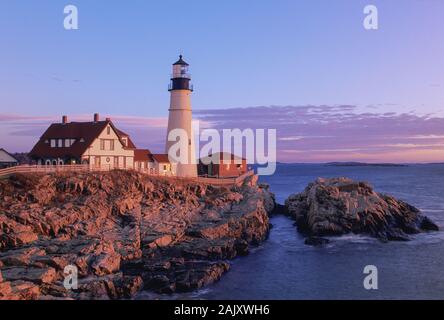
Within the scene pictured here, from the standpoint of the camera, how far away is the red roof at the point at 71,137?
43.5 metres

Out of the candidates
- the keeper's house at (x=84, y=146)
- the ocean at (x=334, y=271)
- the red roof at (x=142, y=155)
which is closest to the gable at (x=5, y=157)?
the keeper's house at (x=84, y=146)

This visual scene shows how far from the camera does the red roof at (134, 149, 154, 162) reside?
48938 millimetres

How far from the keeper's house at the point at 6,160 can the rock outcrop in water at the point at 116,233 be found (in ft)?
31.8

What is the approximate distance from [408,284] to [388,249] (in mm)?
8526

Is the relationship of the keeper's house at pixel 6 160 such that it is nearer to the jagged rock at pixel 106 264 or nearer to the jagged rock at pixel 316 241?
the jagged rock at pixel 106 264

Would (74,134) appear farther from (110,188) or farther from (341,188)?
(341,188)

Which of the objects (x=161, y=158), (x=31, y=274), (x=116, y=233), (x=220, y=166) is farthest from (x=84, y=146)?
(x=31, y=274)

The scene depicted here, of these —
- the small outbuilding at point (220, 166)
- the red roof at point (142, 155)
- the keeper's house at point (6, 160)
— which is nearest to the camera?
the keeper's house at point (6, 160)

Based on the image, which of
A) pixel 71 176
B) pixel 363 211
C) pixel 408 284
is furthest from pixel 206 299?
pixel 363 211

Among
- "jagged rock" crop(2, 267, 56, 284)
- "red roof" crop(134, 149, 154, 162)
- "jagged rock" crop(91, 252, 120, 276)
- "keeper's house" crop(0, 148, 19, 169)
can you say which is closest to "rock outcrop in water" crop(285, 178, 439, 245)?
"red roof" crop(134, 149, 154, 162)

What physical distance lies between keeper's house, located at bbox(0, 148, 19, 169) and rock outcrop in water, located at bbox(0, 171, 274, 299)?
381 inches

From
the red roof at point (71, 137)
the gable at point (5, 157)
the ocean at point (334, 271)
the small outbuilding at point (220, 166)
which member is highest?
the red roof at point (71, 137)

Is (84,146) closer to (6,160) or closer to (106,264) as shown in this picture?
(6,160)

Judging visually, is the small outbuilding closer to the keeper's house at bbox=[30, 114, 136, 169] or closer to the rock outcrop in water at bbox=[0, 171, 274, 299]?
the rock outcrop in water at bbox=[0, 171, 274, 299]
